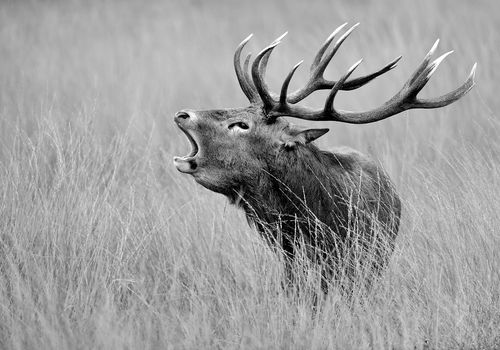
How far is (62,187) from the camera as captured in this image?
4.68 m

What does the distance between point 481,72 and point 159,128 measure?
3155 millimetres

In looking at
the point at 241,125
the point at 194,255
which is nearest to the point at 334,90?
the point at 241,125

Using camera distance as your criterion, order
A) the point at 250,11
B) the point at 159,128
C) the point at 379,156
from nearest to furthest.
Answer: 1. the point at 379,156
2. the point at 159,128
3. the point at 250,11

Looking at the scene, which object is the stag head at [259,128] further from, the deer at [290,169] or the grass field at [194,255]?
the grass field at [194,255]

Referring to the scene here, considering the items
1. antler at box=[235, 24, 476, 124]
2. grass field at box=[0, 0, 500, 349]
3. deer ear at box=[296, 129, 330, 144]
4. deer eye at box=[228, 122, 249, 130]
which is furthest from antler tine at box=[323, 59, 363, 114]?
grass field at box=[0, 0, 500, 349]

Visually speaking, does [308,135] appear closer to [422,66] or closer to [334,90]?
[334,90]

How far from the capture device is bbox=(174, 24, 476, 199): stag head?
13.9 ft

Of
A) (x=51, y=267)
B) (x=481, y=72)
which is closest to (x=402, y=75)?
(x=481, y=72)

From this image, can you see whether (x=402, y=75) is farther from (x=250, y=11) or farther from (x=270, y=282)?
(x=250, y=11)

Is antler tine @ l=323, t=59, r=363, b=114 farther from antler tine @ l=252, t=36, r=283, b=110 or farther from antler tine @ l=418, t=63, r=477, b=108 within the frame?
antler tine @ l=418, t=63, r=477, b=108

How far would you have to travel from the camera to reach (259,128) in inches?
172

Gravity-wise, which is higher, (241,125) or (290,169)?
(241,125)

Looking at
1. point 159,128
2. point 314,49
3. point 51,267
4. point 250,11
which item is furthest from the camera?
point 250,11

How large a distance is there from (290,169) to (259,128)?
0.89ft
